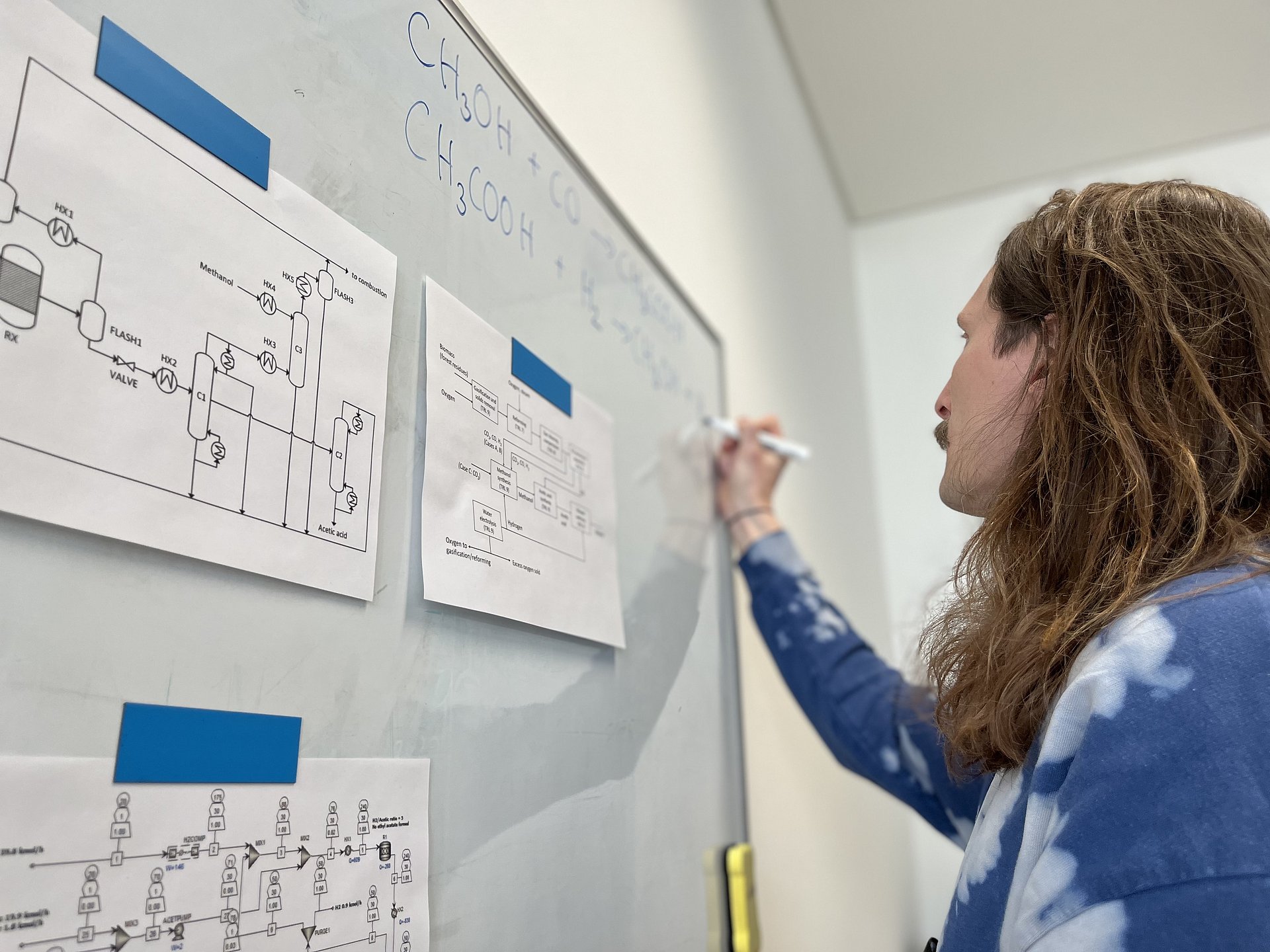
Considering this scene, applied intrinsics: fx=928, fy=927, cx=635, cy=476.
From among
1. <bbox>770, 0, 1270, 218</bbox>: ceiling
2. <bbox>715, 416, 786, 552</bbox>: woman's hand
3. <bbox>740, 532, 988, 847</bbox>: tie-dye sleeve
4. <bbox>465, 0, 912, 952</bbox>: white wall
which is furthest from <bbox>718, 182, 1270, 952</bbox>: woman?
<bbox>770, 0, 1270, 218</bbox>: ceiling

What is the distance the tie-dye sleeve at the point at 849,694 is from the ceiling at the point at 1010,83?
127 centimetres

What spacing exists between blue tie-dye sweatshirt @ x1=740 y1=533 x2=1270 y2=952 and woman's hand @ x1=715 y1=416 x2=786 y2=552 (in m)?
0.49

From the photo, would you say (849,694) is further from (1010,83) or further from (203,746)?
(1010,83)

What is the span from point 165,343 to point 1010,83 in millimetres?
1985

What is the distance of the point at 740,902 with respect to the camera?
0.91 metres

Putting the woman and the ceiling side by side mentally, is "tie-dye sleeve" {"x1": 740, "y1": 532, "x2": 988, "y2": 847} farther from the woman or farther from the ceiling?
the ceiling

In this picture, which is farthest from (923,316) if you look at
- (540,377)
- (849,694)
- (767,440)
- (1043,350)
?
(540,377)

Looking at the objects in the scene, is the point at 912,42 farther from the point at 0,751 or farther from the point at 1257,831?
the point at 0,751

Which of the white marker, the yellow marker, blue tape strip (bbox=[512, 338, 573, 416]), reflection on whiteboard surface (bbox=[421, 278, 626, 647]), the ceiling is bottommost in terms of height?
the yellow marker

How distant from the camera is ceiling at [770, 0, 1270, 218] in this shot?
5.82 ft

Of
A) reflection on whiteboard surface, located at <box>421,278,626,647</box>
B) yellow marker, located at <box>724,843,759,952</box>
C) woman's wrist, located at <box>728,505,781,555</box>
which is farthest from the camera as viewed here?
woman's wrist, located at <box>728,505,781,555</box>

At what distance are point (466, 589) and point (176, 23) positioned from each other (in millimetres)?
320

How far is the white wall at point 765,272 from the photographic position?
0.92 meters

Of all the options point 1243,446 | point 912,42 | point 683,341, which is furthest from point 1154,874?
point 912,42
